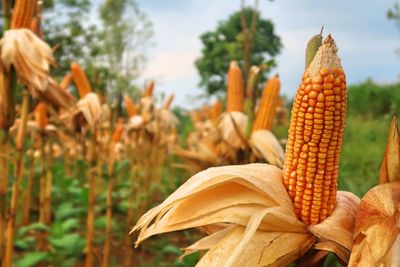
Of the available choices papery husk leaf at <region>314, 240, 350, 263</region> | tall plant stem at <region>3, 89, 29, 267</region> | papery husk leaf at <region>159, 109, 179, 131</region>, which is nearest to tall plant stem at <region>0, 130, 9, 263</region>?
tall plant stem at <region>3, 89, 29, 267</region>

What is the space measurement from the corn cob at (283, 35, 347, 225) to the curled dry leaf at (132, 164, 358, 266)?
0.08 ft

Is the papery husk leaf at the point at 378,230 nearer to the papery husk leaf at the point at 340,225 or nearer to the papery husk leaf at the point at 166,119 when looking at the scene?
the papery husk leaf at the point at 340,225

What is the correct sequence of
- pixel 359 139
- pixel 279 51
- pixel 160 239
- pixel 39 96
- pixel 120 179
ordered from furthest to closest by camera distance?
pixel 279 51 → pixel 359 139 → pixel 120 179 → pixel 160 239 → pixel 39 96

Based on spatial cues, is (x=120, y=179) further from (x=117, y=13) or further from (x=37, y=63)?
(x=117, y=13)

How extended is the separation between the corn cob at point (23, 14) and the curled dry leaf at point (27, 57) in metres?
0.02

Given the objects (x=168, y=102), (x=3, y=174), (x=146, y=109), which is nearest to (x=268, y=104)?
(x=3, y=174)

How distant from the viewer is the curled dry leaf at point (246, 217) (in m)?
0.88

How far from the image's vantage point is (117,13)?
67.8ft

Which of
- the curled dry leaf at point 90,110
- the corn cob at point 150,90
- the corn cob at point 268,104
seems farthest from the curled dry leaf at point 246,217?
the corn cob at point 150,90

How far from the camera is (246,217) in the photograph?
905mm

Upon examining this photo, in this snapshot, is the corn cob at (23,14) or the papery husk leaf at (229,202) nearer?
the papery husk leaf at (229,202)

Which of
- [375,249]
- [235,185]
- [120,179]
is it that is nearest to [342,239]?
[375,249]

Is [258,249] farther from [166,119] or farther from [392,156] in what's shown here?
[166,119]

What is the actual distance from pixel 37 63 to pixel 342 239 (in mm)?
1454
